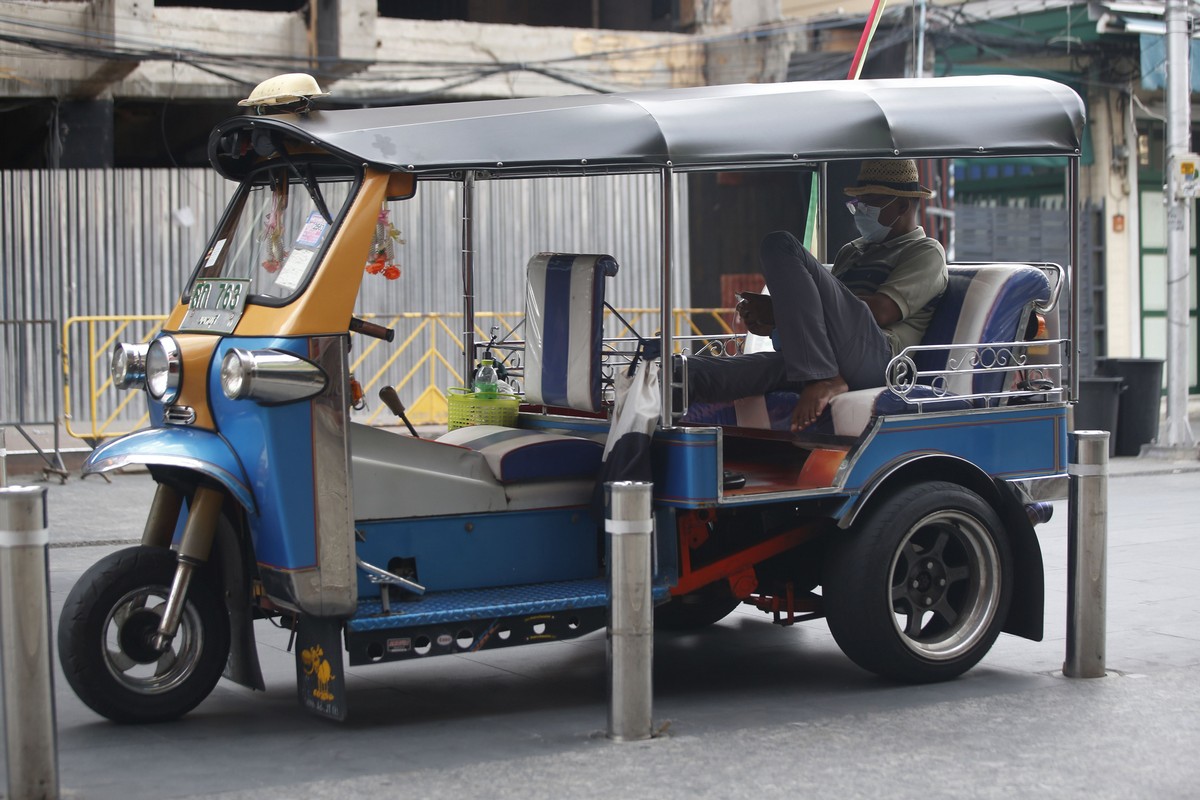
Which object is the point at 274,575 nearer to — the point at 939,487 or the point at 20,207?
the point at 939,487

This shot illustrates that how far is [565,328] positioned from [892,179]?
5.50ft

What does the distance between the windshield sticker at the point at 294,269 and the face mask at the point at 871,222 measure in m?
2.78

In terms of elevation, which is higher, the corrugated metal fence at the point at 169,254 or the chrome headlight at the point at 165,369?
the corrugated metal fence at the point at 169,254

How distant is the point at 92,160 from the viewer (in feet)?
57.2

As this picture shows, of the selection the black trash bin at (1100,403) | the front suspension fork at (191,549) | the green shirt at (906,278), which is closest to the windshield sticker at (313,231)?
the front suspension fork at (191,549)

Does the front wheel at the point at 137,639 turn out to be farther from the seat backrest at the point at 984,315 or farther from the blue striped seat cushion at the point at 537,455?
the seat backrest at the point at 984,315

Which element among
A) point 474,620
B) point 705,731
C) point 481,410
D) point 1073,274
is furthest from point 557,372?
point 1073,274

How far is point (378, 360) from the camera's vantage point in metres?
17.4

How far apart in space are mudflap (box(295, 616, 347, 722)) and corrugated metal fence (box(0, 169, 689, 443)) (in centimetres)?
954

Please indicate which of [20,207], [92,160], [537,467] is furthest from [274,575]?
[92,160]

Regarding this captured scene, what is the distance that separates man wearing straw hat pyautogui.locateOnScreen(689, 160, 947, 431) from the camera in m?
6.63

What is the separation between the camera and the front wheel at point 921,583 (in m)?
6.43

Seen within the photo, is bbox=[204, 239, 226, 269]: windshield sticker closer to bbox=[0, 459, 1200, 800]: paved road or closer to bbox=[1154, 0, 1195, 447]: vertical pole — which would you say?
bbox=[0, 459, 1200, 800]: paved road

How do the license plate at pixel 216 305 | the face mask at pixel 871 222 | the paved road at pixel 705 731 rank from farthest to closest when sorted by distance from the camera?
the face mask at pixel 871 222
the license plate at pixel 216 305
the paved road at pixel 705 731
